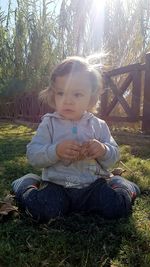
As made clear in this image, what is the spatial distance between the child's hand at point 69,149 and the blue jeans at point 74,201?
192mm

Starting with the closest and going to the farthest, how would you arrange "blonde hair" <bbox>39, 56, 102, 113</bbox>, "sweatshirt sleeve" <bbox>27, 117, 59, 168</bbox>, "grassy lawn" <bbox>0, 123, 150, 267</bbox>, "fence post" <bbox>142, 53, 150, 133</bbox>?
"grassy lawn" <bbox>0, 123, 150, 267</bbox>, "sweatshirt sleeve" <bbox>27, 117, 59, 168</bbox>, "blonde hair" <bbox>39, 56, 102, 113</bbox>, "fence post" <bbox>142, 53, 150, 133</bbox>

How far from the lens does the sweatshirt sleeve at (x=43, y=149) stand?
212 centimetres

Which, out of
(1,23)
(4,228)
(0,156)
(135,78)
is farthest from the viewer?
(1,23)

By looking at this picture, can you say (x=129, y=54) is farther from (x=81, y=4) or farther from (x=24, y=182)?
(x=24, y=182)

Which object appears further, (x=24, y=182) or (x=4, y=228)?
(x=24, y=182)

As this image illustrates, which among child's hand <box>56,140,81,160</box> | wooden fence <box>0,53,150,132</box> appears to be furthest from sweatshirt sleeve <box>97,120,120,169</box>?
wooden fence <box>0,53,150,132</box>

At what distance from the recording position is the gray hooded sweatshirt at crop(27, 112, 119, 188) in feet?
7.18

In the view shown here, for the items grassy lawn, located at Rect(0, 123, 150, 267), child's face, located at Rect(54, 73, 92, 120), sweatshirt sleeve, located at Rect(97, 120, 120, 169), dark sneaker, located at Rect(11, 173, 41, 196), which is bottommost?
grassy lawn, located at Rect(0, 123, 150, 267)

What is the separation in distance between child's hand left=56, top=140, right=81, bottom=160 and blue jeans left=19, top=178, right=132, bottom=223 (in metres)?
0.19

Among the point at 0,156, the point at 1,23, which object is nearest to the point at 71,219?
the point at 0,156

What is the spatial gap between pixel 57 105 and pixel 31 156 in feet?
0.99

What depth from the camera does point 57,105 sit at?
229 centimetres

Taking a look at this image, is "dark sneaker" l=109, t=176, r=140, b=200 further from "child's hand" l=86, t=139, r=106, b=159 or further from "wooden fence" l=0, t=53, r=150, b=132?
"wooden fence" l=0, t=53, r=150, b=132

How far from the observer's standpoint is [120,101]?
6195 millimetres
